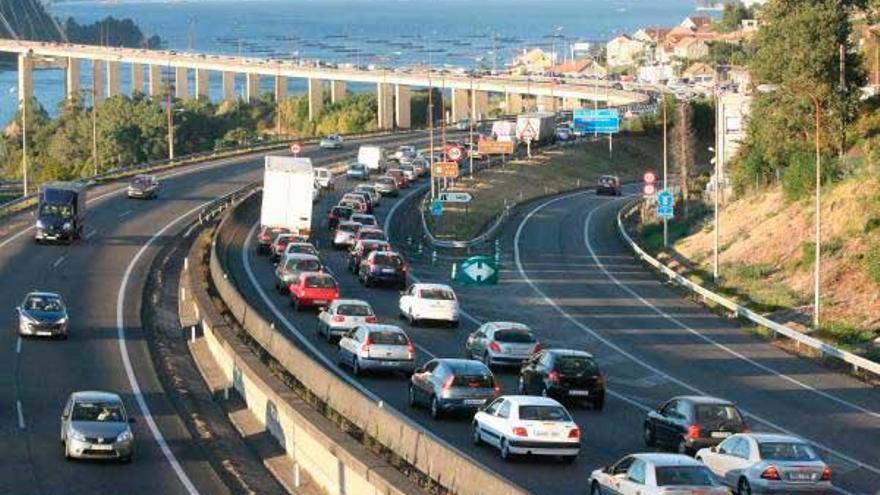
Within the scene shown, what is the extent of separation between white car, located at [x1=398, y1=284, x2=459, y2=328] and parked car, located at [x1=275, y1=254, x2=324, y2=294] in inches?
249

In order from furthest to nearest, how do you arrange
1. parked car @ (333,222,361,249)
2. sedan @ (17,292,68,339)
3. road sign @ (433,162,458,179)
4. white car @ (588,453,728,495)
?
road sign @ (433,162,458,179) → parked car @ (333,222,361,249) → sedan @ (17,292,68,339) → white car @ (588,453,728,495)

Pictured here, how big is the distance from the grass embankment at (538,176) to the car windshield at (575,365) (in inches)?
1798

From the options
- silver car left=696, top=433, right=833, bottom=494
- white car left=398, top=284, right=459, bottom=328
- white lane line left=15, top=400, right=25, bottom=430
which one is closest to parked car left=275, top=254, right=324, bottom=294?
Result: white car left=398, top=284, right=459, bottom=328

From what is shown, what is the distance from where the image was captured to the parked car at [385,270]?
Answer: 2323 inches

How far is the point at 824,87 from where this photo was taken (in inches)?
3000

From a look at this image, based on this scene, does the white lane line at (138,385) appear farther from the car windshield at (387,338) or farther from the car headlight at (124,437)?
the car windshield at (387,338)

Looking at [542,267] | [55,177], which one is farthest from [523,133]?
[542,267]

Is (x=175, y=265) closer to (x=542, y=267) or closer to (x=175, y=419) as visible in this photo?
(x=542, y=267)

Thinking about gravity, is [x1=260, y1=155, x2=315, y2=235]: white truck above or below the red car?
above

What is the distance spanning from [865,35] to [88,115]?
9155 centimetres

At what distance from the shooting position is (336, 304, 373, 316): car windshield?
46438 mm

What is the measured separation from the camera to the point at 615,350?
156ft

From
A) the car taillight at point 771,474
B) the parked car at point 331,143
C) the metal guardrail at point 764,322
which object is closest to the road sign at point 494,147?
the parked car at point 331,143

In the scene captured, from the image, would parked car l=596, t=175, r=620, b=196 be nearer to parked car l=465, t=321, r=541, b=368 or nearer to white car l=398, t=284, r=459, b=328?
white car l=398, t=284, r=459, b=328
